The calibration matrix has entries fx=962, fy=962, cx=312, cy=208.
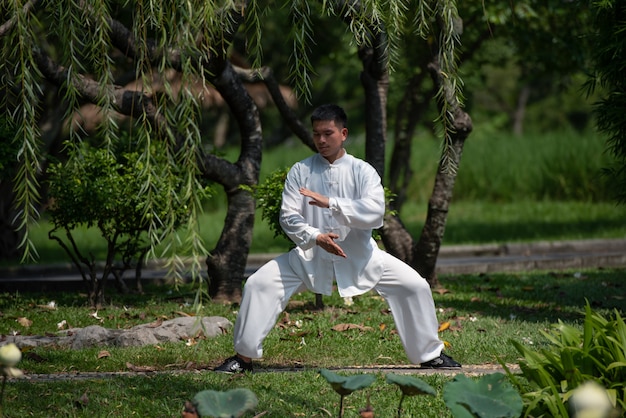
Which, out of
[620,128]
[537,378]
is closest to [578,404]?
[537,378]

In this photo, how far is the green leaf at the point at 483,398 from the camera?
4117mm

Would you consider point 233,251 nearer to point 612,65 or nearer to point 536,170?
point 612,65

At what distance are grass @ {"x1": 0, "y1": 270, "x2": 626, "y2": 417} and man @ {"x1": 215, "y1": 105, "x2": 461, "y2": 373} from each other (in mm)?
375

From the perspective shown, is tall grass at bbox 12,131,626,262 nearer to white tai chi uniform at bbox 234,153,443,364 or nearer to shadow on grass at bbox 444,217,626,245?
shadow on grass at bbox 444,217,626,245

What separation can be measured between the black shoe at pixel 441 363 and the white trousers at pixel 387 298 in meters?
0.08

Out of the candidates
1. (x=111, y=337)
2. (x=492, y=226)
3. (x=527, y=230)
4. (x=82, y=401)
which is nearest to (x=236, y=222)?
(x=111, y=337)

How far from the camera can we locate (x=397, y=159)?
1457 centimetres

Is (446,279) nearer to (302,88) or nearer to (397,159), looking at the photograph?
(397,159)

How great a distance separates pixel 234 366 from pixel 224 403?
252cm

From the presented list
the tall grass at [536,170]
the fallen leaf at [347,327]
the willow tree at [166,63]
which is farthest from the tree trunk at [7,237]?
the tall grass at [536,170]

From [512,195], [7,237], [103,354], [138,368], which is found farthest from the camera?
[512,195]

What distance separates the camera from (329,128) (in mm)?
6316

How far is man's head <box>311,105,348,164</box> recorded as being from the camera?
6270 mm

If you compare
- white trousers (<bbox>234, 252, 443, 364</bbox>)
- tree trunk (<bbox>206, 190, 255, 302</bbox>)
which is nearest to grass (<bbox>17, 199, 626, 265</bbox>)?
tree trunk (<bbox>206, 190, 255, 302</bbox>)
